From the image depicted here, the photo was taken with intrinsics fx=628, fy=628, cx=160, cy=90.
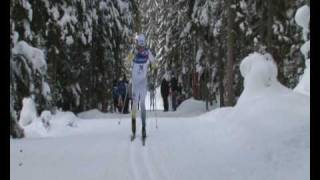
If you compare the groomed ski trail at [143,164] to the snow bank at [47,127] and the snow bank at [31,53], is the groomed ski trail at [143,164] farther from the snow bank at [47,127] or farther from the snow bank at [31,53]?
the snow bank at [47,127]

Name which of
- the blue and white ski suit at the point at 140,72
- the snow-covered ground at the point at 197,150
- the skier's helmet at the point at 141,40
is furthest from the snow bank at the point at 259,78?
the skier's helmet at the point at 141,40

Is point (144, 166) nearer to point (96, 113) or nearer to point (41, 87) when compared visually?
point (41, 87)

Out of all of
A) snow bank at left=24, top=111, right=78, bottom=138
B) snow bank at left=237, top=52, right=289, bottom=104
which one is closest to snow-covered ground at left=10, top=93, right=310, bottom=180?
snow bank at left=237, top=52, right=289, bottom=104

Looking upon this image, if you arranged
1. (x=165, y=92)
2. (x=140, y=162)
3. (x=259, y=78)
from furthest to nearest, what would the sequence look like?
(x=165, y=92)
(x=259, y=78)
(x=140, y=162)

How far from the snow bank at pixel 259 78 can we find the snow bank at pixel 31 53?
18.2ft

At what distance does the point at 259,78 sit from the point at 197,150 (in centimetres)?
603

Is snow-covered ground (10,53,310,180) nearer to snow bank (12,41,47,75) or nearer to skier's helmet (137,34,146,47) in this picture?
snow bank (12,41,47,75)

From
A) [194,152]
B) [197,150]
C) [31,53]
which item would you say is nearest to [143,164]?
[194,152]

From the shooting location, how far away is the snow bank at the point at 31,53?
579 inches

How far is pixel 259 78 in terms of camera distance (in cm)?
1692

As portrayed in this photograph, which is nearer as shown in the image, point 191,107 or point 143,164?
point 143,164

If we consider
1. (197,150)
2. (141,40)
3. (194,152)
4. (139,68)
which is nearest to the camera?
(194,152)

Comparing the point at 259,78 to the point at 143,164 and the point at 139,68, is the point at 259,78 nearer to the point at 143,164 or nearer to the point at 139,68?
the point at 139,68

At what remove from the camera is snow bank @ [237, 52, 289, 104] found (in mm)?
16547
